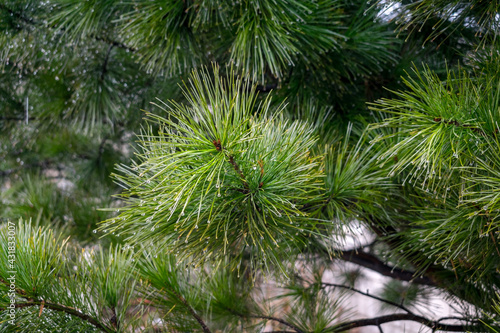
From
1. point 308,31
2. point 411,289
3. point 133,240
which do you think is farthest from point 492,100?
point 411,289

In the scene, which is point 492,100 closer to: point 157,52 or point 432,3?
point 432,3

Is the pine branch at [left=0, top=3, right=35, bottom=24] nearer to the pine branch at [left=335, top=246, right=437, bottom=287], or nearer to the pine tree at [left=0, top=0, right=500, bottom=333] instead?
the pine tree at [left=0, top=0, right=500, bottom=333]

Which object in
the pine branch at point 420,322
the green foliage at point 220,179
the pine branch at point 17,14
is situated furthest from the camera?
the pine branch at point 17,14

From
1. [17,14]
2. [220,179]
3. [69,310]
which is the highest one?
[17,14]

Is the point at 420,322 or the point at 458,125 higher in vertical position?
the point at 458,125

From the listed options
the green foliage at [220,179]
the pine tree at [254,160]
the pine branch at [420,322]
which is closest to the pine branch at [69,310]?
the pine tree at [254,160]

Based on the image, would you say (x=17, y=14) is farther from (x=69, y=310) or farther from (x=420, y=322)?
(x=420, y=322)

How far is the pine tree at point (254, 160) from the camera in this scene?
321mm

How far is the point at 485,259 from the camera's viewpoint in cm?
38

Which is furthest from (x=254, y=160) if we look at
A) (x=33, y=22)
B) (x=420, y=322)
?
(x=33, y=22)

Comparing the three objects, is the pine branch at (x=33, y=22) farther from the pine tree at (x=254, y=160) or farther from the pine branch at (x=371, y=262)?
the pine branch at (x=371, y=262)

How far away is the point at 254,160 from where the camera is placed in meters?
0.32

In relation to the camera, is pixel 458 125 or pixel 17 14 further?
pixel 17 14

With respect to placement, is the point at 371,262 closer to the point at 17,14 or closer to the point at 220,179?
the point at 220,179
